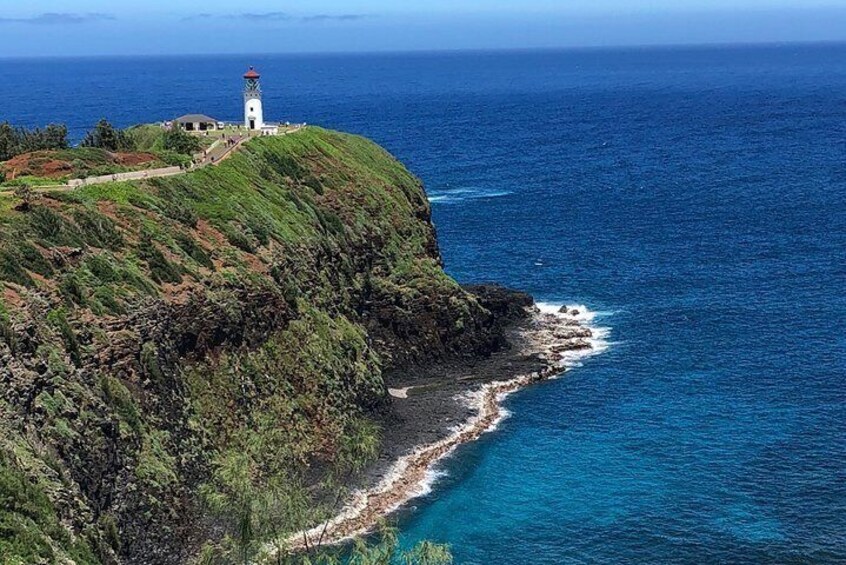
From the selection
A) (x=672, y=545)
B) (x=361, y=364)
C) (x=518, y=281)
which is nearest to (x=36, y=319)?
(x=361, y=364)

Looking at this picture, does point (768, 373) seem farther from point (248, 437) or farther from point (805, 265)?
point (248, 437)

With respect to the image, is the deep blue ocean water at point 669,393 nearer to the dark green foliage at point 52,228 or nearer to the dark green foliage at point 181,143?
the dark green foliage at point 52,228

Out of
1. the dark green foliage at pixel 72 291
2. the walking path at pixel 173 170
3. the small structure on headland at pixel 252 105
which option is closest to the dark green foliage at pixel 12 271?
the dark green foliage at pixel 72 291

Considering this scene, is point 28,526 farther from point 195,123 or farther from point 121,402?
point 195,123

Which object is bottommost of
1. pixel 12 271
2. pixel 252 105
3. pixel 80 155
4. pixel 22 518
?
pixel 22 518

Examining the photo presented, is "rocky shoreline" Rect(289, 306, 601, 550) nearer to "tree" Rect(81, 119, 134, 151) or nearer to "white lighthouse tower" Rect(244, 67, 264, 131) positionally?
"white lighthouse tower" Rect(244, 67, 264, 131)

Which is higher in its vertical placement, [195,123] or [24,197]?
[195,123]

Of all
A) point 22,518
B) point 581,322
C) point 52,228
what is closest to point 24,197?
point 52,228

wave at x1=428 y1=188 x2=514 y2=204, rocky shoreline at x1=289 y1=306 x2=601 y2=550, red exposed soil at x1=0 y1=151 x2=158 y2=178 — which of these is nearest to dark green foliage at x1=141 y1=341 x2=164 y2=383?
rocky shoreline at x1=289 y1=306 x2=601 y2=550
